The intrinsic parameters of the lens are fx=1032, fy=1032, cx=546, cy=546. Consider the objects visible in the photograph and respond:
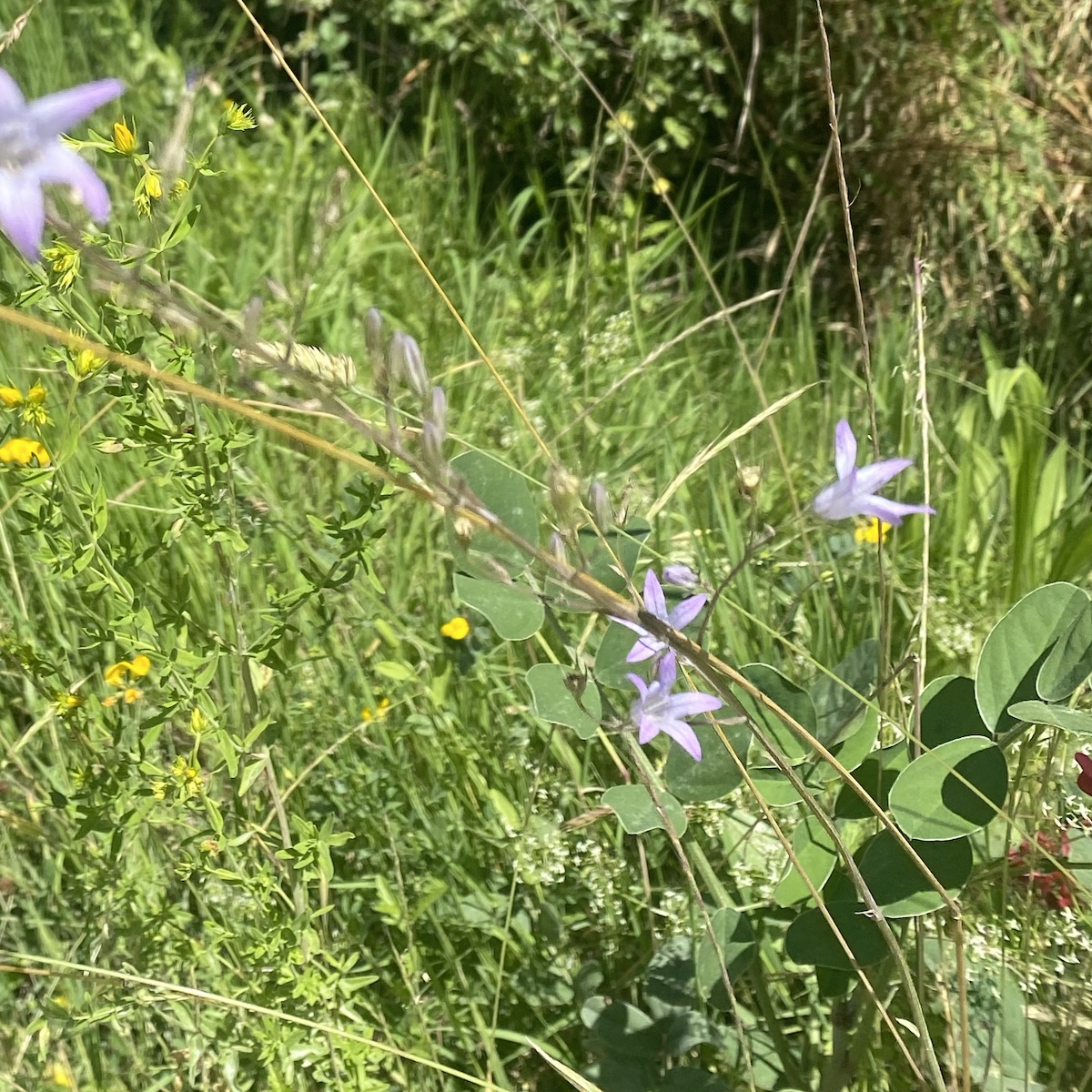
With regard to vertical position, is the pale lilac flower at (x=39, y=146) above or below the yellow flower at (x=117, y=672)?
above

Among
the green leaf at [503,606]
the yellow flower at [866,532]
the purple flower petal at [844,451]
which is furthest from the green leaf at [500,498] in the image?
the yellow flower at [866,532]

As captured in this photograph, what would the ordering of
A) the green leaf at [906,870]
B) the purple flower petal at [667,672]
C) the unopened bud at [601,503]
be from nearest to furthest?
the unopened bud at [601,503]
the purple flower petal at [667,672]
the green leaf at [906,870]

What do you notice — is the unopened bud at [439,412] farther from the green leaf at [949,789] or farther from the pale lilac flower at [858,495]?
the green leaf at [949,789]

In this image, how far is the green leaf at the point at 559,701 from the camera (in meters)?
0.78

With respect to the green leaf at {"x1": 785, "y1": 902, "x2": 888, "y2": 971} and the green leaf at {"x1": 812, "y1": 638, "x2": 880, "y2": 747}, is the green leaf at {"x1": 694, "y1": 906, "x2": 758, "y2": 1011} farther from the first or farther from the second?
the green leaf at {"x1": 812, "y1": 638, "x2": 880, "y2": 747}

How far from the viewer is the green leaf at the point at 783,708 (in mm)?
792

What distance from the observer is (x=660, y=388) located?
2.05 metres

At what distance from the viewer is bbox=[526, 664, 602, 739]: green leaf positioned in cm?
78

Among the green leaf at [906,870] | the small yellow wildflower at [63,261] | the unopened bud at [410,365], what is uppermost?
the small yellow wildflower at [63,261]

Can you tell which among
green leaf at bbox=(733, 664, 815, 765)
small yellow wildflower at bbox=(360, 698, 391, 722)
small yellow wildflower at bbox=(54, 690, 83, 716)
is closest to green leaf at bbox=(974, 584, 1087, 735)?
green leaf at bbox=(733, 664, 815, 765)

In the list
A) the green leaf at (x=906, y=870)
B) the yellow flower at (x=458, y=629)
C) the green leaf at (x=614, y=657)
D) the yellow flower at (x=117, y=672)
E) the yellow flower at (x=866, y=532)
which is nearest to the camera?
the green leaf at (x=906, y=870)

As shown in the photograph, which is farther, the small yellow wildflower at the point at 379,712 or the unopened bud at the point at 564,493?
the small yellow wildflower at the point at 379,712

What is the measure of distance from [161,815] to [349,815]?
237mm

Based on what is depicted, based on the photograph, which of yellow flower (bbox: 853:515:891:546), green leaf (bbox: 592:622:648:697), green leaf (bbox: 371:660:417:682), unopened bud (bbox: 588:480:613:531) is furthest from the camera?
yellow flower (bbox: 853:515:891:546)
